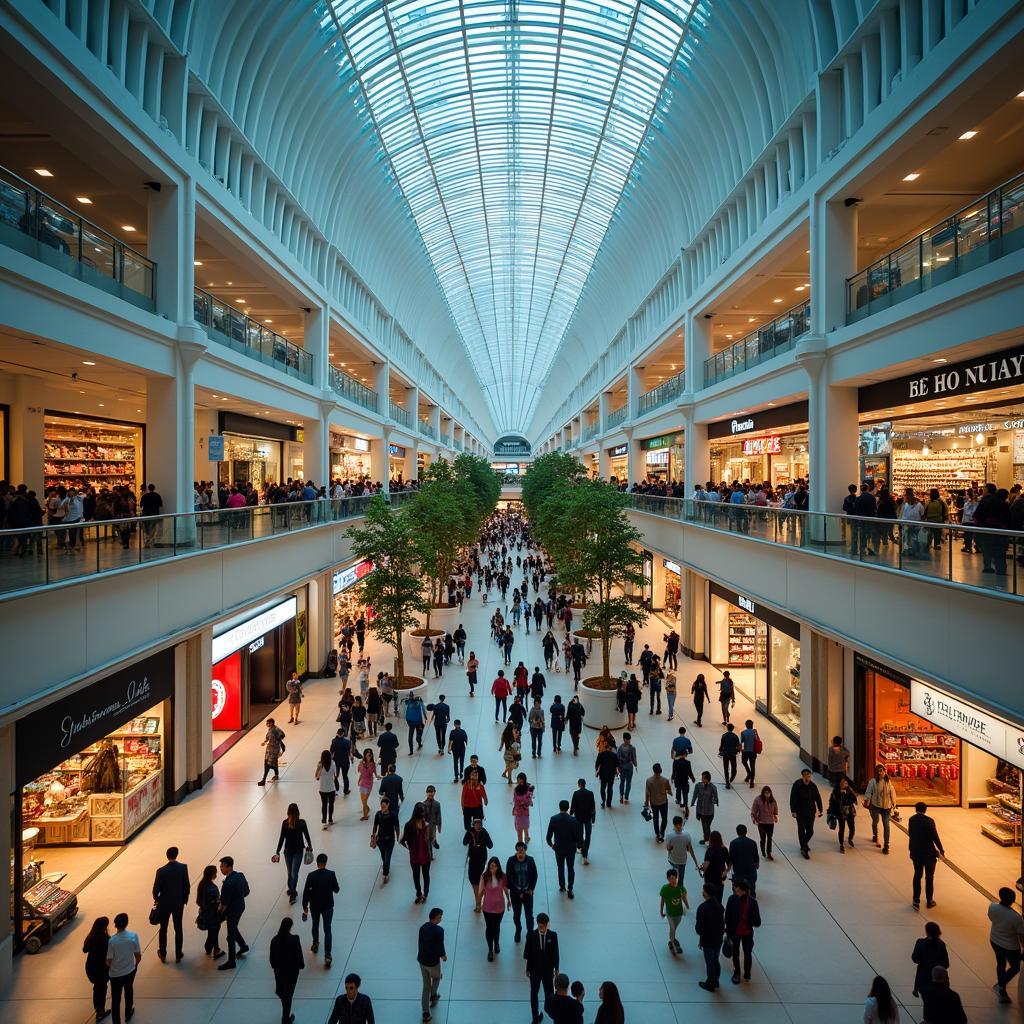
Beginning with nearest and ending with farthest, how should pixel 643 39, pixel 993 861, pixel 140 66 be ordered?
pixel 993 861 < pixel 140 66 < pixel 643 39

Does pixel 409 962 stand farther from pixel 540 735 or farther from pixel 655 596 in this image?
pixel 655 596

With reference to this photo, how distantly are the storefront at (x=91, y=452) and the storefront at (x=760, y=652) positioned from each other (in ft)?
57.8

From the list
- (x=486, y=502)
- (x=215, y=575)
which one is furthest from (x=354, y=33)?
(x=486, y=502)

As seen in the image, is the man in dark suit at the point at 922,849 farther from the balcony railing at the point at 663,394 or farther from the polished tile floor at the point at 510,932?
the balcony railing at the point at 663,394

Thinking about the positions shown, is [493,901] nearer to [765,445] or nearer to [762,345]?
[762,345]

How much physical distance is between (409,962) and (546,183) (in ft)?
123

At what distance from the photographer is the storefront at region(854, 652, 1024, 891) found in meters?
10.4

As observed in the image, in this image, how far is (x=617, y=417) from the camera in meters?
40.1

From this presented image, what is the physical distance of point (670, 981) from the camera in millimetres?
7812

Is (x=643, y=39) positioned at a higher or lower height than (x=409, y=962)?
higher

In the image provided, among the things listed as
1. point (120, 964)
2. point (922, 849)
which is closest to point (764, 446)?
point (922, 849)

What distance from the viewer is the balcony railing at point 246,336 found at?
14.3 metres

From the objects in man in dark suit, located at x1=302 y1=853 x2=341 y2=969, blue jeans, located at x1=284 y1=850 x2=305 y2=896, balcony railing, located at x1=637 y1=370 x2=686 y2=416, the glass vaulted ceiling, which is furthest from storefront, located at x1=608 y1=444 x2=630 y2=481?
man in dark suit, located at x1=302 y1=853 x2=341 y2=969

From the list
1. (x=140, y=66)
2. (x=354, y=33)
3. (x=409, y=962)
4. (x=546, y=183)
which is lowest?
(x=409, y=962)
